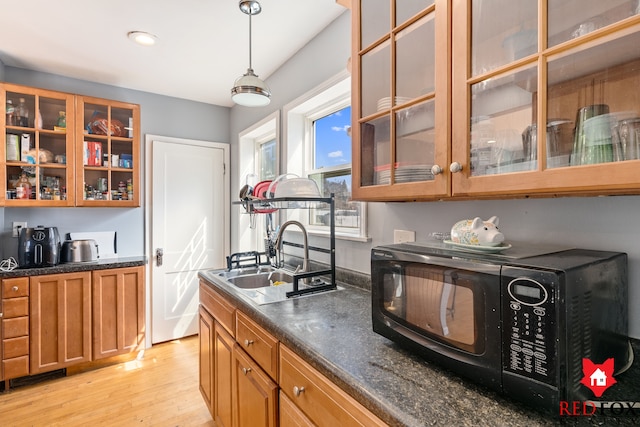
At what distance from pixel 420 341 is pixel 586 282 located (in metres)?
0.41

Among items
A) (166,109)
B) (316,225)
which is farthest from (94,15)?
(316,225)

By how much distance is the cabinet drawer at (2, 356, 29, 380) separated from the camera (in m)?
2.24

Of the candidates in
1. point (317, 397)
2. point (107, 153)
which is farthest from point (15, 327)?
point (317, 397)

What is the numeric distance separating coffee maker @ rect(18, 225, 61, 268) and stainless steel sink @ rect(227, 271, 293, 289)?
1618 millimetres

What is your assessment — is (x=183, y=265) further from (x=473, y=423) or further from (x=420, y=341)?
(x=473, y=423)

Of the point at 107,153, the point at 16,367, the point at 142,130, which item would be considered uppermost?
the point at 142,130

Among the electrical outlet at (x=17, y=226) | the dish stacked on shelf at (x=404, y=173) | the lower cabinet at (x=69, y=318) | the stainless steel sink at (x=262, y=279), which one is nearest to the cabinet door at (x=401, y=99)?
the dish stacked on shelf at (x=404, y=173)

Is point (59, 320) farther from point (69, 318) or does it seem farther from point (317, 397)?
point (317, 397)

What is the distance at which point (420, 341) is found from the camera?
86 centimetres

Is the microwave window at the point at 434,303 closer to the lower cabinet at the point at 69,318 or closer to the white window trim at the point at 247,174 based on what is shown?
the white window trim at the point at 247,174

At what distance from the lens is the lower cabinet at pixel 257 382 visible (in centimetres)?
87

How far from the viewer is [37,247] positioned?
2389 mm

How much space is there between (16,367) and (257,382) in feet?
7.36

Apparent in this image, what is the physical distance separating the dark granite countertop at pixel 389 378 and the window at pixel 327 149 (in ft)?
2.24
